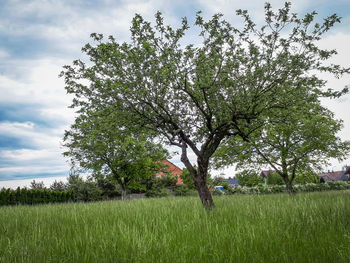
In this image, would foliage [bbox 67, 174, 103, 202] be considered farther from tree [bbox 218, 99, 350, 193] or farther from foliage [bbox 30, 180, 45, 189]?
tree [bbox 218, 99, 350, 193]

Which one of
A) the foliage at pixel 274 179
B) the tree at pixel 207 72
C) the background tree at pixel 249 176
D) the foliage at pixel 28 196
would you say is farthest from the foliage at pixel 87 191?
the foliage at pixel 274 179

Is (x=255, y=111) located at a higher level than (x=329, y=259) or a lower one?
higher

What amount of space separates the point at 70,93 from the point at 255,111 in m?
7.41

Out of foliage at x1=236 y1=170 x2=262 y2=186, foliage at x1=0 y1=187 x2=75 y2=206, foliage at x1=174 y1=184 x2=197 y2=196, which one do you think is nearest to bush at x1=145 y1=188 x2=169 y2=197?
foliage at x1=174 y1=184 x2=197 y2=196

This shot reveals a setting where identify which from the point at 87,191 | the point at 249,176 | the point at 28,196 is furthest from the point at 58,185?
the point at 249,176

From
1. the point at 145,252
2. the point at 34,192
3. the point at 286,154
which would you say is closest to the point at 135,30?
the point at 145,252

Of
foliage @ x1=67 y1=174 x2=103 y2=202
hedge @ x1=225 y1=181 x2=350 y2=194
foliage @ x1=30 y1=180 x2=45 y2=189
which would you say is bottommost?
hedge @ x1=225 y1=181 x2=350 y2=194

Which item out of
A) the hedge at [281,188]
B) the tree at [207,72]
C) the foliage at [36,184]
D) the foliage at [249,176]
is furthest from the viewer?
the foliage at [36,184]

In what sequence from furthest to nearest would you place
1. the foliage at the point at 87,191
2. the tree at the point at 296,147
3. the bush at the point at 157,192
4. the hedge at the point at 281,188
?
the bush at the point at 157,192
the hedge at the point at 281,188
the foliage at the point at 87,191
the tree at the point at 296,147

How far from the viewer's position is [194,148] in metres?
10.1

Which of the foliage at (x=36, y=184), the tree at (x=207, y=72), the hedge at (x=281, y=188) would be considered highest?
the tree at (x=207, y=72)

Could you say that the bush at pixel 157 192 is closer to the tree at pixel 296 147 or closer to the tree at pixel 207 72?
the tree at pixel 296 147

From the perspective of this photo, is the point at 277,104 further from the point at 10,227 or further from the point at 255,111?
the point at 10,227

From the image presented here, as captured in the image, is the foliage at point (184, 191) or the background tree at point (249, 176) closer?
the background tree at point (249, 176)
